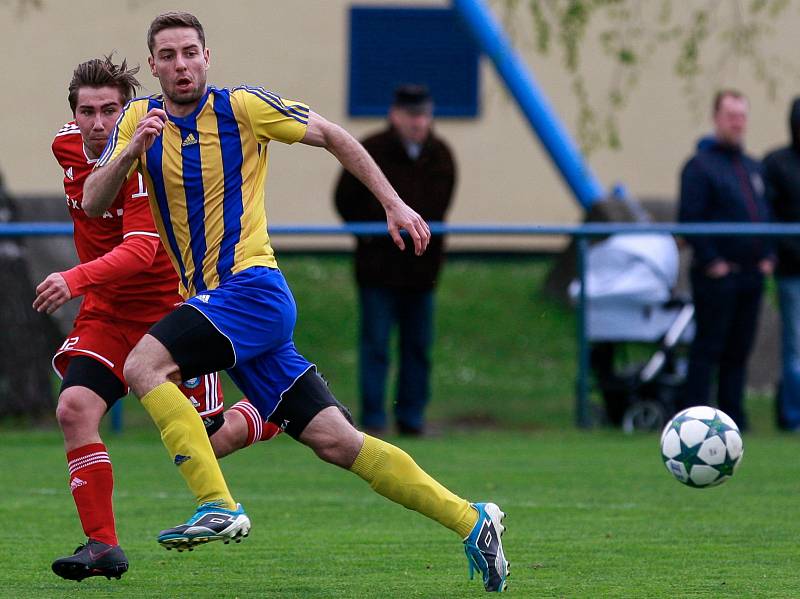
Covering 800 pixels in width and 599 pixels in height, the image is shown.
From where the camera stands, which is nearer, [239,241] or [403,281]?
[239,241]

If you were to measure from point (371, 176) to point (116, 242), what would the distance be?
124cm

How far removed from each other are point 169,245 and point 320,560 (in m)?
1.51

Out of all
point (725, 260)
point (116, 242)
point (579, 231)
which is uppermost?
point (116, 242)

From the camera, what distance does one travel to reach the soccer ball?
7.66m

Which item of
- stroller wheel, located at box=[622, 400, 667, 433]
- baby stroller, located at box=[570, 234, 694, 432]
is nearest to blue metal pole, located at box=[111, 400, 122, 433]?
baby stroller, located at box=[570, 234, 694, 432]

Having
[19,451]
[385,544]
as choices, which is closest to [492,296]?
[19,451]

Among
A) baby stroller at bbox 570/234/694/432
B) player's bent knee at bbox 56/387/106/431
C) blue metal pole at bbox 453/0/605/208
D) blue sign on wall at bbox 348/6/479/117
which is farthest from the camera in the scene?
blue sign on wall at bbox 348/6/479/117

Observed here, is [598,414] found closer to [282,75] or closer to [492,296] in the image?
[492,296]

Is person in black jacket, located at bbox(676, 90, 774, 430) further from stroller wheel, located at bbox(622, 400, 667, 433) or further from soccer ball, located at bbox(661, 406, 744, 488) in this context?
soccer ball, located at bbox(661, 406, 744, 488)

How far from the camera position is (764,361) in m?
15.0

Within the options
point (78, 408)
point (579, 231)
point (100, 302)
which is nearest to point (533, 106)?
point (579, 231)

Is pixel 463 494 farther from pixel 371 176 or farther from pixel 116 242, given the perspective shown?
pixel 371 176

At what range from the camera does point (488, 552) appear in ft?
18.9

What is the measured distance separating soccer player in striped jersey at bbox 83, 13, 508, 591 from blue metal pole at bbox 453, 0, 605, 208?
8946mm
